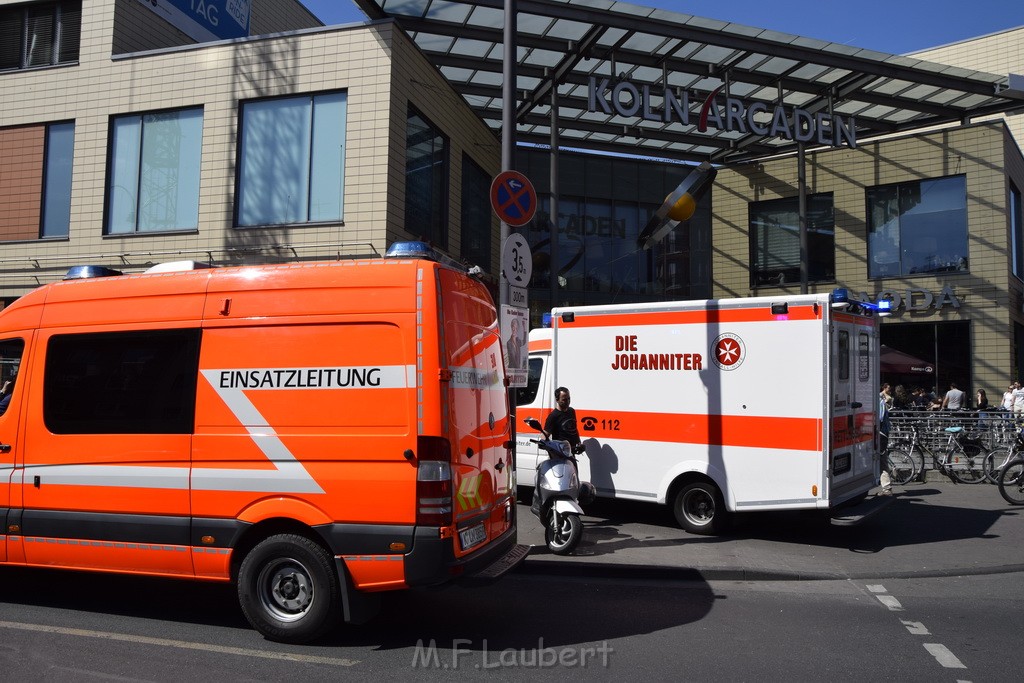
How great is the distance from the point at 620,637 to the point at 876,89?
2053cm

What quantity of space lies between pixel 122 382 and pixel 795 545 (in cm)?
703

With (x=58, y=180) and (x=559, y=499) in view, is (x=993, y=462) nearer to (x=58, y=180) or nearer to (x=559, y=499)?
(x=559, y=499)

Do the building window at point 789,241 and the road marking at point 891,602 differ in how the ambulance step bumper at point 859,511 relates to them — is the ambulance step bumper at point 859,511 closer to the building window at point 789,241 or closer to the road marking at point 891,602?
the road marking at point 891,602

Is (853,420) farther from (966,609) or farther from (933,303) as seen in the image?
(933,303)

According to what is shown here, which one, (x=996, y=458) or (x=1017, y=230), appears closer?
(x=996, y=458)

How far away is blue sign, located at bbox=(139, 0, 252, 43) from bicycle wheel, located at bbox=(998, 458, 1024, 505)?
57.7ft

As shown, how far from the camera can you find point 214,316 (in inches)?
217

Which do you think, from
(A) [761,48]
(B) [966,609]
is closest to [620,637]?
(B) [966,609]

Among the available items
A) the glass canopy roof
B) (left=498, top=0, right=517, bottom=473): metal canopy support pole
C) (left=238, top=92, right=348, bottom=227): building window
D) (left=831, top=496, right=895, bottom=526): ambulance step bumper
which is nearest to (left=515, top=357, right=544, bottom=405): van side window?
(left=498, top=0, right=517, bottom=473): metal canopy support pole

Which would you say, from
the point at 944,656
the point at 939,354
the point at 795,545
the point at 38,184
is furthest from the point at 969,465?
the point at 38,184

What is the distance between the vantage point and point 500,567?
5551 millimetres

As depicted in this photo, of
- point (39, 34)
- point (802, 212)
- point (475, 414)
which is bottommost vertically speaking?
point (475, 414)

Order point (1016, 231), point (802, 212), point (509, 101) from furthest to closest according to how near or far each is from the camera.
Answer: point (1016, 231) < point (802, 212) < point (509, 101)

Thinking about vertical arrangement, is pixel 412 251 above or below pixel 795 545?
above
